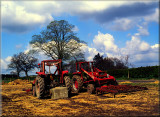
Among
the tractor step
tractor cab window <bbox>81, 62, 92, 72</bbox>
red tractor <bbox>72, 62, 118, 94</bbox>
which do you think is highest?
tractor cab window <bbox>81, 62, 92, 72</bbox>

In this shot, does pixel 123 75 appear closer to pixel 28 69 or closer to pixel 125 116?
pixel 125 116

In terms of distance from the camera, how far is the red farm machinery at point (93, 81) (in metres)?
10.5

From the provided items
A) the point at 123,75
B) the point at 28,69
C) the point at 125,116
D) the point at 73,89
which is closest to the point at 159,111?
the point at 125,116

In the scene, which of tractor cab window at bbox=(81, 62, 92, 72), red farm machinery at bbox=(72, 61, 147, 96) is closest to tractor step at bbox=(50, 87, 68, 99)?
red farm machinery at bbox=(72, 61, 147, 96)

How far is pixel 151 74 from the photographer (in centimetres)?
2653

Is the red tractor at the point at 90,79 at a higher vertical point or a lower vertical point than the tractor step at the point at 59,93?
higher

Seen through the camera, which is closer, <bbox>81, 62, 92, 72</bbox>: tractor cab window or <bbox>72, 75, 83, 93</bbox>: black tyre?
<bbox>72, 75, 83, 93</bbox>: black tyre

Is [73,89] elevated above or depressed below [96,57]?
below

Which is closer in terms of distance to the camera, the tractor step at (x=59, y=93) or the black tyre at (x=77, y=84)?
the tractor step at (x=59, y=93)

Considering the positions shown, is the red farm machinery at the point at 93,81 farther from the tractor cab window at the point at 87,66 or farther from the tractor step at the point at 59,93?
the tractor step at the point at 59,93

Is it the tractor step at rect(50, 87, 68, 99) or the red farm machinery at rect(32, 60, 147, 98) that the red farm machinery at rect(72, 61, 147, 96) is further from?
the tractor step at rect(50, 87, 68, 99)

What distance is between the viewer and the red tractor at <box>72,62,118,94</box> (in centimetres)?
1126

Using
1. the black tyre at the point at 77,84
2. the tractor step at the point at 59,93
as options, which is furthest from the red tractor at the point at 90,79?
the tractor step at the point at 59,93

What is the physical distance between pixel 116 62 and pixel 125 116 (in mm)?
67239
